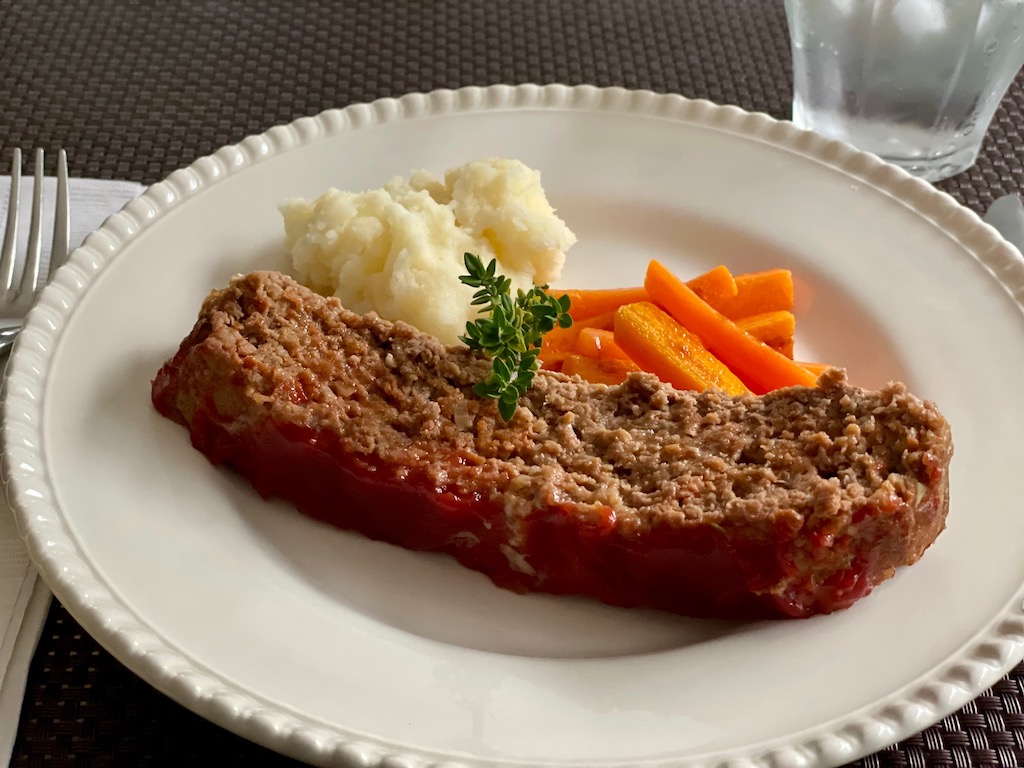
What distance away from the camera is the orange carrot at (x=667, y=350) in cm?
311

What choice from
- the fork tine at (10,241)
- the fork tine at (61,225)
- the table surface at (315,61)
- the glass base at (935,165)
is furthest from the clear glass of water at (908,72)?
the fork tine at (10,241)

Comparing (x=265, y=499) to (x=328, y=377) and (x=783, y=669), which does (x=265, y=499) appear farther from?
(x=783, y=669)

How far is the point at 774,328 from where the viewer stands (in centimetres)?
325

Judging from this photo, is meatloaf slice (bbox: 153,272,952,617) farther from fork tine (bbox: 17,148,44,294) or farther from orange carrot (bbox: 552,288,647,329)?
fork tine (bbox: 17,148,44,294)

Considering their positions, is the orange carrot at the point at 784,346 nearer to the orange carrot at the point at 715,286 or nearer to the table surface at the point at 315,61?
the orange carrot at the point at 715,286

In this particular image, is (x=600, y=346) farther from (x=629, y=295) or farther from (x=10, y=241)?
(x=10, y=241)

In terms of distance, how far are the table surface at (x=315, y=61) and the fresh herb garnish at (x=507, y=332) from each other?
6.43 ft

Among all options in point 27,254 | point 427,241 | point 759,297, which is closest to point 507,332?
point 427,241

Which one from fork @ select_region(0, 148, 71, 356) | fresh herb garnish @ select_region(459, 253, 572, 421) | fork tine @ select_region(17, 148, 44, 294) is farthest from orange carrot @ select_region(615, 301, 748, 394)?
fork tine @ select_region(17, 148, 44, 294)

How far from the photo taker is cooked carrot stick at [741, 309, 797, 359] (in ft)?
10.6

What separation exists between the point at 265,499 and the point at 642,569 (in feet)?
3.46

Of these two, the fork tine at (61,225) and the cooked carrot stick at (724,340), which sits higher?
the cooked carrot stick at (724,340)

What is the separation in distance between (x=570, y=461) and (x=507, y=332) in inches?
15.0

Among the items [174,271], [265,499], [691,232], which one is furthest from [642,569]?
[174,271]
